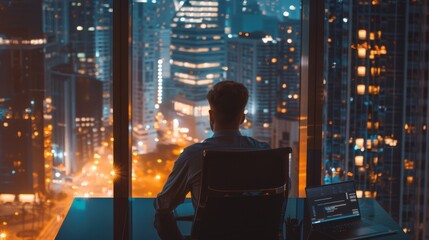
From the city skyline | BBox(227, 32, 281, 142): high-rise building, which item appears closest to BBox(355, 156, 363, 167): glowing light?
the city skyline

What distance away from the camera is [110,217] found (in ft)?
9.39

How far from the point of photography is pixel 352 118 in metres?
9.90

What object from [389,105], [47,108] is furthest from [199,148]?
[389,105]

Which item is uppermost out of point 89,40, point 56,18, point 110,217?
point 56,18

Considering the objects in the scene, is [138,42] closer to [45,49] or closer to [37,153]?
[37,153]

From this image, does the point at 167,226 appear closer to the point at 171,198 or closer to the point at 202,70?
the point at 171,198

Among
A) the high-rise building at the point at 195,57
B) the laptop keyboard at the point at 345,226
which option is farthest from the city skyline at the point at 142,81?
the laptop keyboard at the point at 345,226

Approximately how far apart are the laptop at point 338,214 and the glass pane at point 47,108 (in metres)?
1.39

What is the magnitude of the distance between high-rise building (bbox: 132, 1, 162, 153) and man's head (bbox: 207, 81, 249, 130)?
892 millimetres

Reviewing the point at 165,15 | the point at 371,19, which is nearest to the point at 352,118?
the point at 371,19

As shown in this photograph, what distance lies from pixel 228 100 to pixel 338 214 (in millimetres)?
797

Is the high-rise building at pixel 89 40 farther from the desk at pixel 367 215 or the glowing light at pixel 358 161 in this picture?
the glowing light at pixel 358 161

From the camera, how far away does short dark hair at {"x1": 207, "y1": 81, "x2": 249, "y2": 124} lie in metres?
2.15

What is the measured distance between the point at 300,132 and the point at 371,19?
7.53 m
